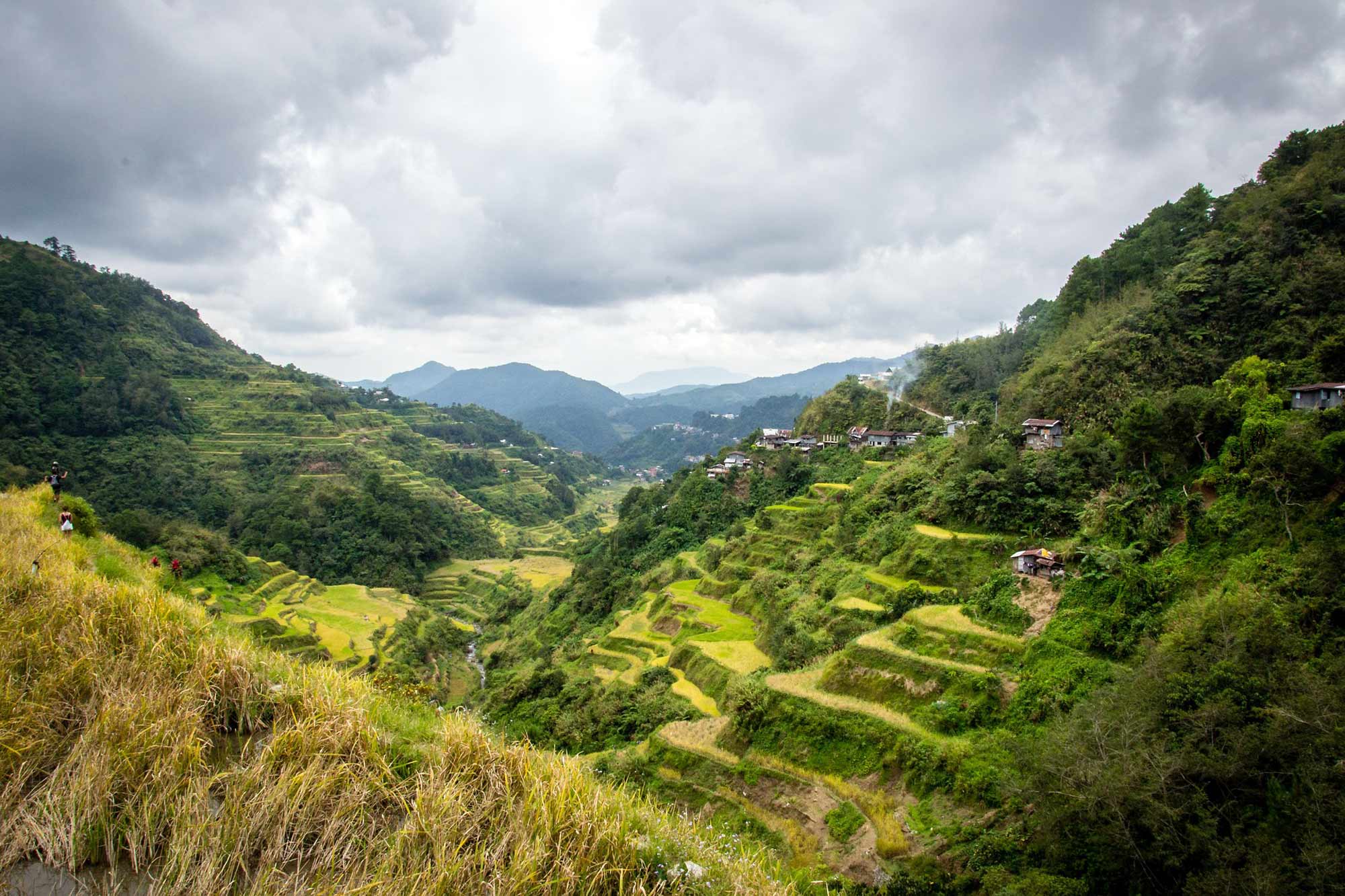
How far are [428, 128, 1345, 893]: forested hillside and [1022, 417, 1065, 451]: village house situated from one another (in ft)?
2.21

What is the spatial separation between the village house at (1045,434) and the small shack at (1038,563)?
6354 millimetres

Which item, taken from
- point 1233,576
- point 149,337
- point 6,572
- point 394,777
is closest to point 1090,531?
point 1233,576

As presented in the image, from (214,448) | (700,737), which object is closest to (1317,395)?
(700,737)

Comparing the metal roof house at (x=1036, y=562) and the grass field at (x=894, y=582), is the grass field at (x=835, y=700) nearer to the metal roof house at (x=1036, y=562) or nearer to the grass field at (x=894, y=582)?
the grass field at (x=894, y=582)

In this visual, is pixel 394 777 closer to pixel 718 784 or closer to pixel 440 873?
pixel 440 873

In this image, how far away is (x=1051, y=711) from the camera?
12.1 meters

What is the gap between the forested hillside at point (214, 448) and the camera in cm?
4734

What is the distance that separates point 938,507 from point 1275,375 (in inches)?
366

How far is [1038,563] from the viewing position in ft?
50.7

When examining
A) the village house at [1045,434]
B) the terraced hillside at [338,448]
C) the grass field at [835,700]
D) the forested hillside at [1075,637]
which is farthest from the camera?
the terraced hillside at [338,448]

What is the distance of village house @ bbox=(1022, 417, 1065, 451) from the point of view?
21.3m

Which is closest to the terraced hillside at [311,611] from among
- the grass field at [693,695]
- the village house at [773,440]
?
the grass field at [693,695]

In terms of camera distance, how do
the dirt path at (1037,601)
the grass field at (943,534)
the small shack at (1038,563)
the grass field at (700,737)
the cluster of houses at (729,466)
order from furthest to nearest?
the cluster of houses at (729,466), the grass field at (943,534), the small shack at (1038,563), the grass field at (700,737), the dirt path at (1037,601)

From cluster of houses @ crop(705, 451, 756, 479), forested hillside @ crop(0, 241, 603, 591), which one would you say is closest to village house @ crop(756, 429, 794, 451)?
cluster of houses @ crop(705, 451, 756, 479)
